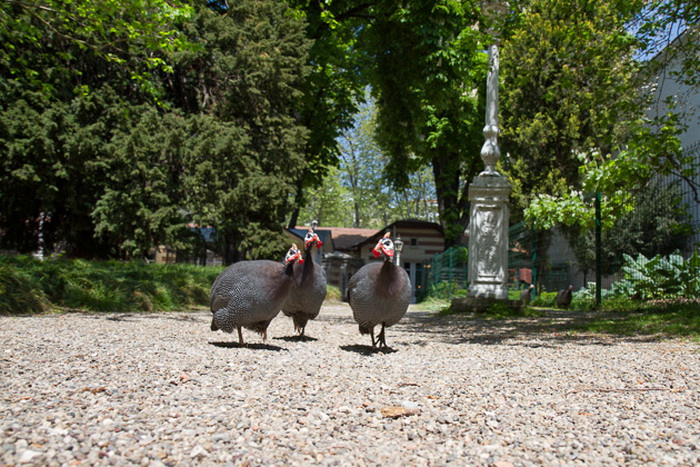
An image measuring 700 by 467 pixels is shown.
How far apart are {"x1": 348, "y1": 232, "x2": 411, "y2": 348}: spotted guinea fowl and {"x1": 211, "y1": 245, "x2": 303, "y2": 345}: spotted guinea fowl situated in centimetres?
73

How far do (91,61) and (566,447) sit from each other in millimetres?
13822

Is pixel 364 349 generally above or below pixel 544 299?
below

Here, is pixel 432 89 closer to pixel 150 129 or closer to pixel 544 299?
pixel 544 299

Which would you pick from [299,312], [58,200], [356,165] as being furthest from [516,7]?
[356,165]

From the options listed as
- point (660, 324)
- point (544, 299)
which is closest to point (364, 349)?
point (660, 324)

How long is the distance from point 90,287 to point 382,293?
6459 millimetres

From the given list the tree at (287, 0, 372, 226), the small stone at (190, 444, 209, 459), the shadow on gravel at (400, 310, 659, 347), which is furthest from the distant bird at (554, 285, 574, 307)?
the small stone at (190, 444, 209, 459)

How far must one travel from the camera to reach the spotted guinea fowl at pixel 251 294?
521cm

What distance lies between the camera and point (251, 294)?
521 centimetres

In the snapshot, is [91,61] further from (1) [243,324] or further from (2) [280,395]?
(2) [280,395]

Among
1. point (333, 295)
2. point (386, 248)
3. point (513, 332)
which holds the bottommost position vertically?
point (333, 295)

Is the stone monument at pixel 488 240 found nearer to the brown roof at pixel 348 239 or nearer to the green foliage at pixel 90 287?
the green foliage at pixel 90 287

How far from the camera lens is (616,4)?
7.81 meters

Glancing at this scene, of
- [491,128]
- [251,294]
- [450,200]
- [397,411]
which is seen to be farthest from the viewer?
[450,200]
